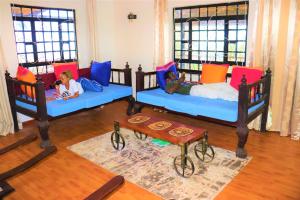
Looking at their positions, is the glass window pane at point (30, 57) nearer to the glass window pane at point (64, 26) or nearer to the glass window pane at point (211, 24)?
the glass window pane at point (64, 26)

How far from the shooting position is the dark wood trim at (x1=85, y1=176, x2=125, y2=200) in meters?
2.12

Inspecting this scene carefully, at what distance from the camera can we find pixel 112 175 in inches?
108

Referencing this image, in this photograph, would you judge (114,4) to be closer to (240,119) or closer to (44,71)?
(44,71)

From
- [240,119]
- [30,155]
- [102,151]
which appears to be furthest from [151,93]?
A: [30,155]

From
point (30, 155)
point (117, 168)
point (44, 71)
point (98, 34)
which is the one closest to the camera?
point (117, 168)

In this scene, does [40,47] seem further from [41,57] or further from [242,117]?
[242,117]

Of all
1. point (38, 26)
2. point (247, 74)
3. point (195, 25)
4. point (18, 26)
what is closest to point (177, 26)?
point (195, 25)

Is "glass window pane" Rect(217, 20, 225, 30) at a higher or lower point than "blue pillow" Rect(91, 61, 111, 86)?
higher

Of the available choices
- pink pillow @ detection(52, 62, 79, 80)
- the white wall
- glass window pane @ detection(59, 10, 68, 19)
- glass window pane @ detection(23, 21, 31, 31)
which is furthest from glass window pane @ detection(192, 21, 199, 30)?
glass window pane @ detection(23, 21, 31, 31)

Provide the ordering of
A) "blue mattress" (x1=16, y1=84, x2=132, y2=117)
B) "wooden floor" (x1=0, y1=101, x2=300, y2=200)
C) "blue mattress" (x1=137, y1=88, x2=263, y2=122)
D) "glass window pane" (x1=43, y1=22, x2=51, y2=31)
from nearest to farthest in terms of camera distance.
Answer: "wooden floor" (x1=0, y1=101, x2=300, y2=200) < "blue mattress" (x1=137, y1=88, x2=263, y2=122) < "blue mattress" (x1=16, y1=84, x2=132, y2=117) < "glass window pane" (x1=43, y1=22, x2=51, y2=31)

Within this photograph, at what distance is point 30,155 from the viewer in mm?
3223

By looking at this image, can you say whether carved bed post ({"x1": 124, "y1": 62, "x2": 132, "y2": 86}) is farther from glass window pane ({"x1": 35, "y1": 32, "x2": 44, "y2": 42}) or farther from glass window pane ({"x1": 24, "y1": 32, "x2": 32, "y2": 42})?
glass window pane ({"x1": 24, "y1": 32, "x2": 32, "y2": 42})

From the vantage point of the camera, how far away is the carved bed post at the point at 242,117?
2.91m

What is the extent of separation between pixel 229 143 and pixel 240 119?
600 millimetres
